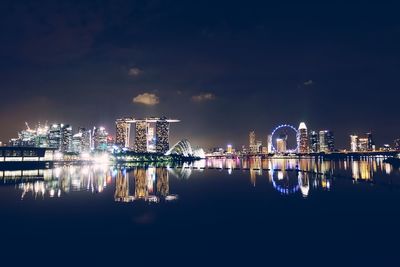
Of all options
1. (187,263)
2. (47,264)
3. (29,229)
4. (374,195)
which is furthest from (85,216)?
(374,195)

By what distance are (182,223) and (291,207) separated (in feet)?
44.7

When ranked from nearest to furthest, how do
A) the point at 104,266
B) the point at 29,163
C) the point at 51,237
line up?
1. the point at 104,266
2. the point at 51,237
3. the point at 29,163

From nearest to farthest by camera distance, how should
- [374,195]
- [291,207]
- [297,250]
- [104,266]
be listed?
[104,266]
[297,250]
[291,207]
[374,195]

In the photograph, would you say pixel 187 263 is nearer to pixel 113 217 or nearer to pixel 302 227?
pixel 302 227

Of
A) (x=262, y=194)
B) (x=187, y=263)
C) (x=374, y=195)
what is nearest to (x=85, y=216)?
(x=187, y=263)

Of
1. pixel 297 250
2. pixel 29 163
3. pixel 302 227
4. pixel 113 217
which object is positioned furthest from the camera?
pixel 29 163

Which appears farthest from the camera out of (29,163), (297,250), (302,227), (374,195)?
(29,163)

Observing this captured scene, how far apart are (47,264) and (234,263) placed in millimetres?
10359

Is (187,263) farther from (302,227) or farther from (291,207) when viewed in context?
(291,207)

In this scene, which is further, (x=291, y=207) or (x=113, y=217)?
(x=291, y=207)

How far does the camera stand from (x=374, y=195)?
139 ft

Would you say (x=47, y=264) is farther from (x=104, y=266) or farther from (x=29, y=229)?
(x=29, y=229)

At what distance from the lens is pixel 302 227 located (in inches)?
957

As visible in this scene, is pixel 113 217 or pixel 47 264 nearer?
pixel 47 264
